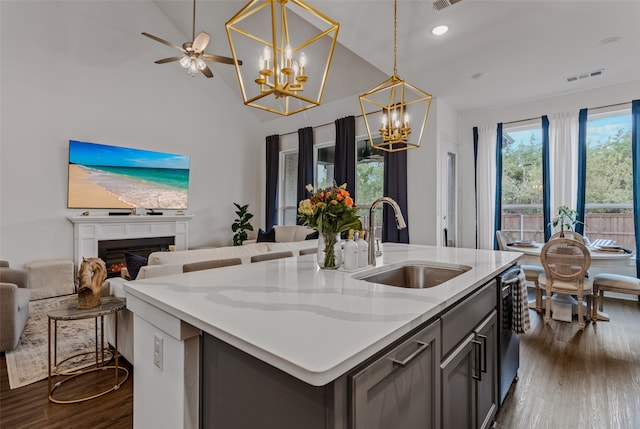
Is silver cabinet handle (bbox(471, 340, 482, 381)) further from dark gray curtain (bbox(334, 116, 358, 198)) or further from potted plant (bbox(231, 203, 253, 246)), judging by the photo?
potted plant (bbox(231, 203, 253, 246))

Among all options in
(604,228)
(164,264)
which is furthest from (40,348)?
(604,228)

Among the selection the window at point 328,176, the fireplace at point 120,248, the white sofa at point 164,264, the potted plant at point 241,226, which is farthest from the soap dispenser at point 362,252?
the potted plant at point 241,226

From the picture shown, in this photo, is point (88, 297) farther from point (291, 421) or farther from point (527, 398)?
point (527, 398)

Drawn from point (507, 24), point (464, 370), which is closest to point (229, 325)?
point (464, 370)

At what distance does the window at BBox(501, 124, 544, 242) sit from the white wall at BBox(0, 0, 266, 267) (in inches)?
221

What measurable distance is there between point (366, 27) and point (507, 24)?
4.45ft

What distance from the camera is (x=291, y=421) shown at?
788mm

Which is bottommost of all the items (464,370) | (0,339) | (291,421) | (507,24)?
(0,339)

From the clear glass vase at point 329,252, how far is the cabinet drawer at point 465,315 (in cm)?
69

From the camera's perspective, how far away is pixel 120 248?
539cm

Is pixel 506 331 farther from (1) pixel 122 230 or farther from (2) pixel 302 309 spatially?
(1) pixel 122 230

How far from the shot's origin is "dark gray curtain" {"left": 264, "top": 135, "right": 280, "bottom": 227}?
23.9 ft

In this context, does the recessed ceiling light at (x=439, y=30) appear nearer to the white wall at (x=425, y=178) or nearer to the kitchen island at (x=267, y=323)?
the white wall at (x=425, y=178)

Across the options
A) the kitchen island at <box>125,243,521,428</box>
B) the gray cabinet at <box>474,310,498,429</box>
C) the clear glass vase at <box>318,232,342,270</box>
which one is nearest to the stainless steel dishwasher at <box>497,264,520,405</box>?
the gray cabinet at <box>474,310,498,429</box>
